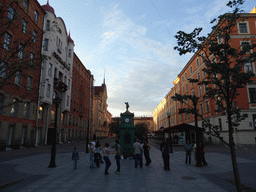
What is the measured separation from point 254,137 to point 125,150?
20.6 metres

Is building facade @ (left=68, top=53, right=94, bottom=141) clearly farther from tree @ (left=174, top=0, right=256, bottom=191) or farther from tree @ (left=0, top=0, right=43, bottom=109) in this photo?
tree @ (left=174, top=0, right=256, bottom=191)

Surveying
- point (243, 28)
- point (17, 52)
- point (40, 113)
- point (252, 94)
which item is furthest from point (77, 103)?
point (17, 52)

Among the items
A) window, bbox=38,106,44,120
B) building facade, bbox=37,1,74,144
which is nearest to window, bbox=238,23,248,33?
building facade, bbox=37,1,74,144

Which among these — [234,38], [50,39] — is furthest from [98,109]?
[234,38]

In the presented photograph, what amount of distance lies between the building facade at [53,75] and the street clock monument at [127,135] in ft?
46.8

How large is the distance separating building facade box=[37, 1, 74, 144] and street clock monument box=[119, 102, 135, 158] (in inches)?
562

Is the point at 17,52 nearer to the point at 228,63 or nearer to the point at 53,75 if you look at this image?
the point at 228,63

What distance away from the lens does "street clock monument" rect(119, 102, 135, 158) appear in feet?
49.5

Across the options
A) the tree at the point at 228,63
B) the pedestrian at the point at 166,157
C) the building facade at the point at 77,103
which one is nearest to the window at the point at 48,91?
the building facade at the point at 77,103

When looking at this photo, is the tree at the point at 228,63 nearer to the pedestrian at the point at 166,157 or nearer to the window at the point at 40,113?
the pedestrian at the point at 166,157

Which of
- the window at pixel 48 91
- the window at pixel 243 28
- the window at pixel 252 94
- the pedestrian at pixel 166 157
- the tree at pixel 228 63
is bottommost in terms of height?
the pedestrian at pixel 166 157

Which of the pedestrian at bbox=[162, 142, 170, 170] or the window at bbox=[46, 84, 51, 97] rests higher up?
the window at bbox=[46, 84, 51, 97]

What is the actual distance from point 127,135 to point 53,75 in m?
22.0

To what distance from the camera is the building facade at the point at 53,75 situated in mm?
28375
